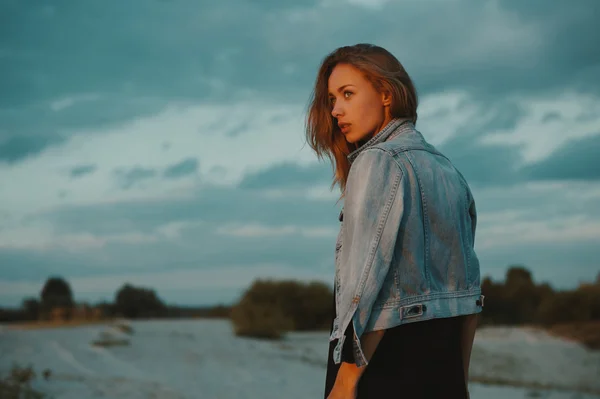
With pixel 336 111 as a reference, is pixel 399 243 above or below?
below

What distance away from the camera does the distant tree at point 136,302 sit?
29.0 feet

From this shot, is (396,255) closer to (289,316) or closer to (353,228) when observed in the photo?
(353,228)

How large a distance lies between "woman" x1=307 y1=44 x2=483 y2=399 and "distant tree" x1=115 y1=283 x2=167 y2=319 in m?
7.21

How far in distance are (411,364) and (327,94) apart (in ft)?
2.59

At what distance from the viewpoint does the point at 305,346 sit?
8086 mm

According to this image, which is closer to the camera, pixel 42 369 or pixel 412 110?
pixel 412 110

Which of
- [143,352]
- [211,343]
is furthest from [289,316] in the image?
[143,352]

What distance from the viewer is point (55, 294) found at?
8188mm

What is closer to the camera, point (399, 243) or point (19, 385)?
point (399, 243)

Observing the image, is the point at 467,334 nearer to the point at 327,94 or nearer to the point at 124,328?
the point at 327,94

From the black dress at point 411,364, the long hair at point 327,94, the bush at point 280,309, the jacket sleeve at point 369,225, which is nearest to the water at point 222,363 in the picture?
the bush at point 280,309

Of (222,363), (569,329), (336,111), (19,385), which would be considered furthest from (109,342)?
(336,111)

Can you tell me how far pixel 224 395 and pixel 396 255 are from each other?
4477 millimetres

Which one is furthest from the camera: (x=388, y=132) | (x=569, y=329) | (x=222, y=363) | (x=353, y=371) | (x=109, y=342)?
(x=569, y=329)
